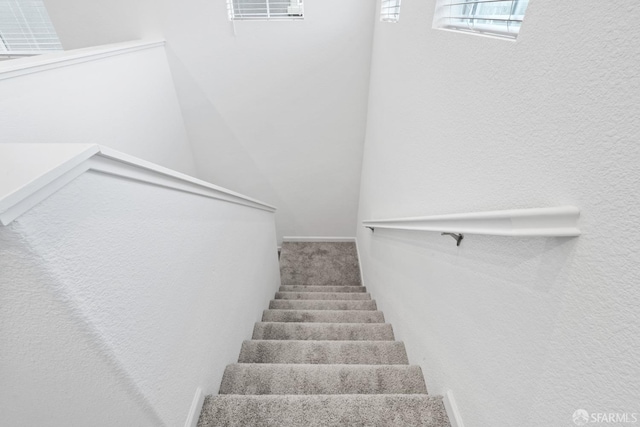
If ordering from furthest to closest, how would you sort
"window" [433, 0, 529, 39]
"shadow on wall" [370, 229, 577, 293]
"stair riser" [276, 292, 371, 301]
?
"stair riser" [276, 292, 371, 301] → "window" [433, 0, 529, 39] → "shadow on wall" [370, 229, 577, 293]

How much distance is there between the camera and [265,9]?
8.97 feet

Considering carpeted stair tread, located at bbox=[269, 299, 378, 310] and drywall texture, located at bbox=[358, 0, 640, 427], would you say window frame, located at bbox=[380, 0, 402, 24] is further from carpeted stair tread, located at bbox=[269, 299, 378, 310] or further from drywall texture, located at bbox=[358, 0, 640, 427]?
carpeted stair tread, located at bbox=[269, 299, 378, 310]

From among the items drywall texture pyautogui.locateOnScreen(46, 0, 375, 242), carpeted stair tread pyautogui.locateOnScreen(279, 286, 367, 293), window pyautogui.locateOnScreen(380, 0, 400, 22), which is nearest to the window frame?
window pyautogui.locateOnScreen(380, 0, 400, 22)

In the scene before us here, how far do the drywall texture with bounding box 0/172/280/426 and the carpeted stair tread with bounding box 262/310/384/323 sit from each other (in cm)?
112

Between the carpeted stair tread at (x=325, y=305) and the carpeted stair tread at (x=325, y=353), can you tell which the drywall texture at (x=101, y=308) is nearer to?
the carpeted stair tread at (x=325, y=353)

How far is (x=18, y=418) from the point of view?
66 centimetres

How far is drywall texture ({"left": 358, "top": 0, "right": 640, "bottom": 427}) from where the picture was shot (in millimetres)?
424

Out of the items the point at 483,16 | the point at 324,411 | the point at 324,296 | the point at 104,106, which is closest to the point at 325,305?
the point at 324,296

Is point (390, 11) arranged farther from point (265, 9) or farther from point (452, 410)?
point (452, 410)

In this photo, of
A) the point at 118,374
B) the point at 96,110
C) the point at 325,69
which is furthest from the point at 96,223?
the point at 325,69

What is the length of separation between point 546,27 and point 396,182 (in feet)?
4.38

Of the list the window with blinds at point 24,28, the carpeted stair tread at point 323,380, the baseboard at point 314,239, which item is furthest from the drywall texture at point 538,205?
the window with blinds at point 24,28

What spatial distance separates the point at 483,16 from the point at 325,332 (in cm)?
176

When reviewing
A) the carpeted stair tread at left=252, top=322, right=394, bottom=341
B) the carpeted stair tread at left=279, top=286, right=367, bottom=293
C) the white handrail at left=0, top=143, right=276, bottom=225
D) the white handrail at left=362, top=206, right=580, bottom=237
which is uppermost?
the white handrail at left=0, top=143, right=276, bottom=225
